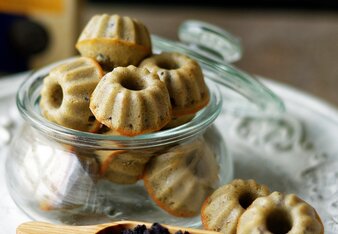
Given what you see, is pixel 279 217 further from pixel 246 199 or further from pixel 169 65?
pixel 169 65

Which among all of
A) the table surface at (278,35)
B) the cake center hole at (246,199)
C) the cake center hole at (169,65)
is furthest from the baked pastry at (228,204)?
the table surface at (278,35)

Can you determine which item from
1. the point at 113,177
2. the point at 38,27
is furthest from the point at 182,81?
the point at 38,27

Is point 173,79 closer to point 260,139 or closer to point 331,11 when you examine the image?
point 260,139

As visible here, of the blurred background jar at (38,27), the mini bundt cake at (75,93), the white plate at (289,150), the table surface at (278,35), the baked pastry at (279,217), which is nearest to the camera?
the baked pastry at (279,217)

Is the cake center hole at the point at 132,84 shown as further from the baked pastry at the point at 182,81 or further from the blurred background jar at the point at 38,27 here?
the blurred background jar at the point at 38,27

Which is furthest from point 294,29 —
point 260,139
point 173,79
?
point 173,79

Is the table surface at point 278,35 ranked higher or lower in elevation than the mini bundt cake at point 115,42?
lower
